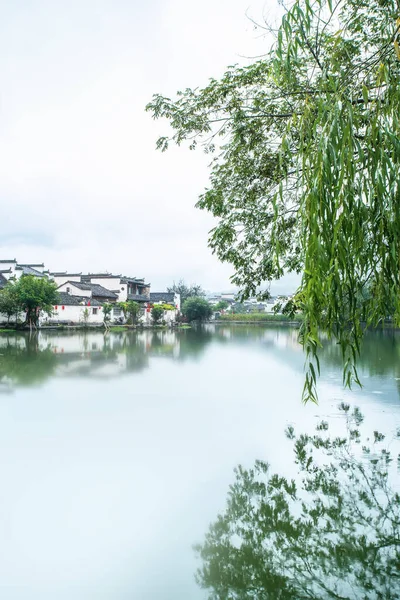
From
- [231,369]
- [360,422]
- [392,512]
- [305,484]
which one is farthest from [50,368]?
[392,512]

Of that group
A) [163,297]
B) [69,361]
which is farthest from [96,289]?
[69,361]

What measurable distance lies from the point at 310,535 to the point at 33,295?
72.4 ft

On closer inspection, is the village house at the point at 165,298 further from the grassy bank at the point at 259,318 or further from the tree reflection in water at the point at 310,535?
the tree reflection in water at the point at 310,535

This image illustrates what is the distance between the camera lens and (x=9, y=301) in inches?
904

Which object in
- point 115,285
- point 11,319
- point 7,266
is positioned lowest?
point 11,319

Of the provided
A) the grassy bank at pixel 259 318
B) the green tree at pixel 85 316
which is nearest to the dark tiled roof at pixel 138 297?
the green tree at pixel 85 316

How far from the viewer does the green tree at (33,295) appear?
2322cm

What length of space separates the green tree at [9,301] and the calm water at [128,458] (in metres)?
12.7

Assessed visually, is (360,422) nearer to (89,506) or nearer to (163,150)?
(89,506)

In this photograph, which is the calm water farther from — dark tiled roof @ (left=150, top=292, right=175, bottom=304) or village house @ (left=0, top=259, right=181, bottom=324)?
dark tiled roof @ (left=150, top=292, right=175, bottom=304)

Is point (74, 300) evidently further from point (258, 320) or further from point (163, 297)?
point (258, 320)

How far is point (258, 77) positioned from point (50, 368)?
8565mm

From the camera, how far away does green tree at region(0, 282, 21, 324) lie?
2288 centimetres

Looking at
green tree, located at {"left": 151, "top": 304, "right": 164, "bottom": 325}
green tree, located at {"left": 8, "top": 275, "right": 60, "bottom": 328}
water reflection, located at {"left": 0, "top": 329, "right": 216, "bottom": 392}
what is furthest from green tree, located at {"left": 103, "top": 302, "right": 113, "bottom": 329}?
water reflection, located at {"left": 0, "top": 329, "right": 216, "bottom": 392}
